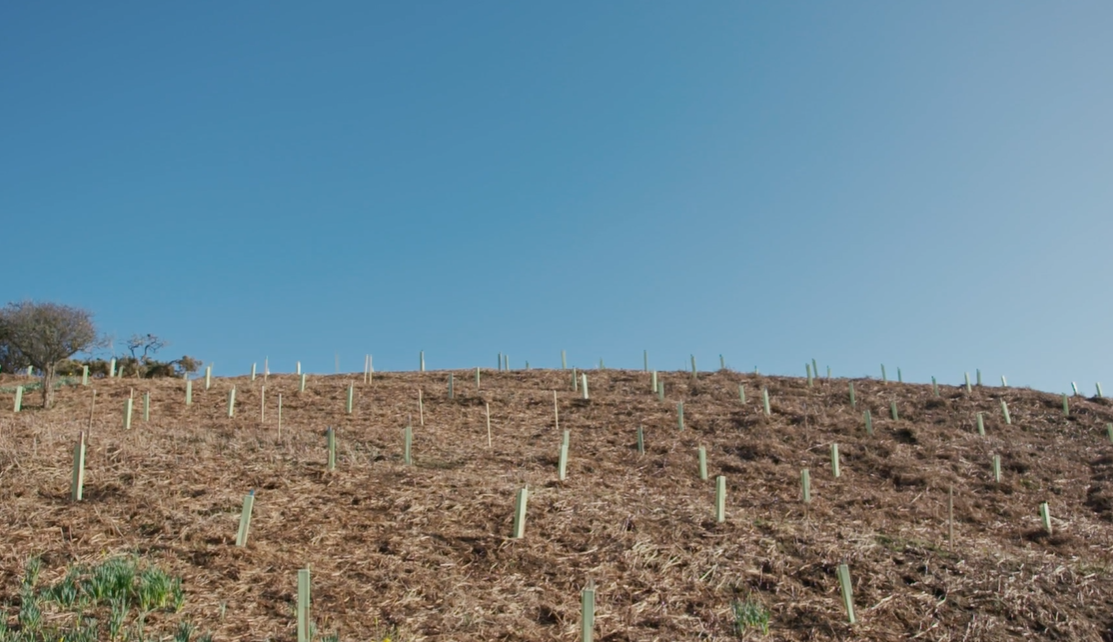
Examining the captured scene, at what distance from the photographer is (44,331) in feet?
99.7

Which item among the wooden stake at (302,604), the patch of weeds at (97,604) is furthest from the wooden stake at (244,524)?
the wooden stake at (302,604)

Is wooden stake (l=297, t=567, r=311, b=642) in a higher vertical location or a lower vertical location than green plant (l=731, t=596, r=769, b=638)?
higher

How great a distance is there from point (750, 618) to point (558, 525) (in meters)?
2.61

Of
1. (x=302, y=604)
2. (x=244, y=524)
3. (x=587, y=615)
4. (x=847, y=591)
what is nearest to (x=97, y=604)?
(x=244, y=524)

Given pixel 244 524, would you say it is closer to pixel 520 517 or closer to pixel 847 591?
pixel 520 517

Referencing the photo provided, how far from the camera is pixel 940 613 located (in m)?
7.92

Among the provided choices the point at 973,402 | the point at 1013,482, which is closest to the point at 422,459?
the point at 1013,482

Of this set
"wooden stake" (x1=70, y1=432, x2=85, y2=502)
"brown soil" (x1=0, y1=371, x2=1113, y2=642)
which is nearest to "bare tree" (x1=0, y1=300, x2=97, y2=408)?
"brown soil" (x1=0, y1=371, x2=1113, y2=642)

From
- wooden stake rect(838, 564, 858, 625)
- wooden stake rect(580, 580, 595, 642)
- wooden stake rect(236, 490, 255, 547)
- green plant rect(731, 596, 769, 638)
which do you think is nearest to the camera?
wooden stake rect(580, 580, 595, 642)

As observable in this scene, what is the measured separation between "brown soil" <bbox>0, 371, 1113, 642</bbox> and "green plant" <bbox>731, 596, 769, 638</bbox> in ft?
0.35

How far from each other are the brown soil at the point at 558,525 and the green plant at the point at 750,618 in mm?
108

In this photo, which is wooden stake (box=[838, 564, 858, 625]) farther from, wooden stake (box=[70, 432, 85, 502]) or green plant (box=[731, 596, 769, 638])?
wooden stake (box=[70, 432, 85, 502])

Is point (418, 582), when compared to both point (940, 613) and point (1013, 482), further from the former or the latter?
point (1013, 482)

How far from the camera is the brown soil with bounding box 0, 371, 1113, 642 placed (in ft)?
23.9
